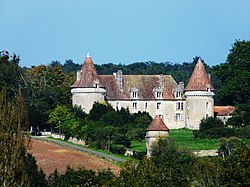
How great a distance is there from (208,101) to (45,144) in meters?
17.6

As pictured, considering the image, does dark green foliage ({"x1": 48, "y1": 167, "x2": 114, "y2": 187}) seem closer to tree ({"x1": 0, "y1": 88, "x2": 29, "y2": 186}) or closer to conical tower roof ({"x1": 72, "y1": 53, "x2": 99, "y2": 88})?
tree ({"x1": 0, "y1": 88, "x2": 29, "y2": 186})

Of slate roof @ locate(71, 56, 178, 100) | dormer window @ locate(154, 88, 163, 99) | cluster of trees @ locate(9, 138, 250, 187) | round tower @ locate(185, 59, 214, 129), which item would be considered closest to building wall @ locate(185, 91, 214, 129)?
round tower @ locate(185, 59, 214, 129)

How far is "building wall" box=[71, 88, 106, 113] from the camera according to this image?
88.9 metres

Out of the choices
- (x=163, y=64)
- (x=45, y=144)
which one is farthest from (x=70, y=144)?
(x=163, y=64)

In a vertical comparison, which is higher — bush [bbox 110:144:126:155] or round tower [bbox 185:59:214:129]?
round tower [bbox 185:59:214:129]

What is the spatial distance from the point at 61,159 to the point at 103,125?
10592mm

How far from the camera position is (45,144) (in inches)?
3132

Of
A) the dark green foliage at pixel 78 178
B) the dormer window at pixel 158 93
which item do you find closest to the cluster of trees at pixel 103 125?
the dormer window at pixel 158 93

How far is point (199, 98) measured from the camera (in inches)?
3556

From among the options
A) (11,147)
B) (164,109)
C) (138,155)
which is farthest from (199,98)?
(11,147)

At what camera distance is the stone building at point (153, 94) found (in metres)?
89.2

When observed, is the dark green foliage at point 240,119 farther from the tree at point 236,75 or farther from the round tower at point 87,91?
the round tower at point 87,91

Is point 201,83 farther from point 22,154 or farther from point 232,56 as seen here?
point 22,154

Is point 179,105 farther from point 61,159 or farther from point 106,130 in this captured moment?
point 61,159
